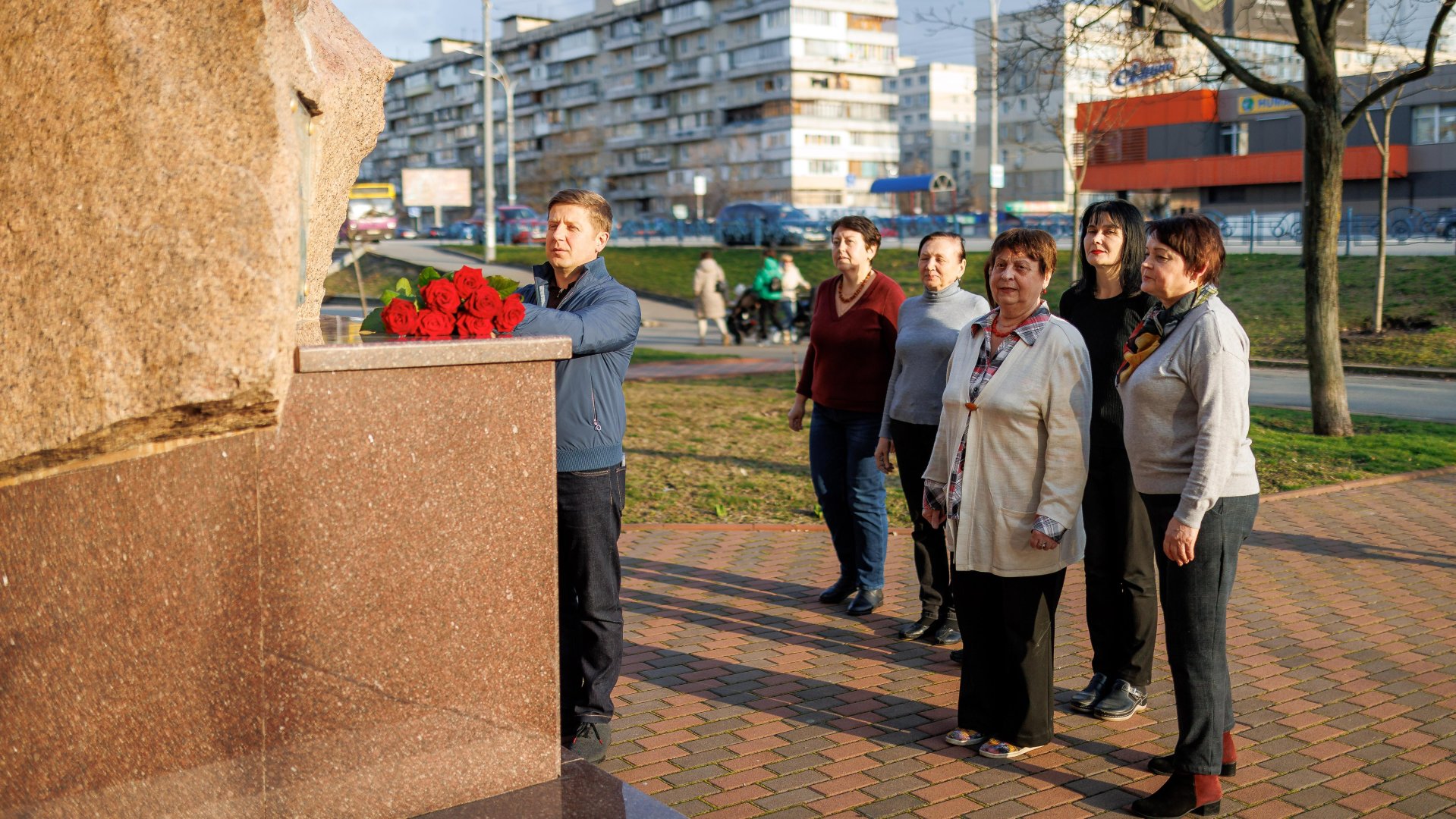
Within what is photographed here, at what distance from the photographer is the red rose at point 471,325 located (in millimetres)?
3848

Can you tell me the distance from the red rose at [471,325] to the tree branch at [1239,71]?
9.30 meters

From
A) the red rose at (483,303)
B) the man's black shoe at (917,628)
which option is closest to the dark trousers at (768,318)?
the man's black shoe at (917,628)

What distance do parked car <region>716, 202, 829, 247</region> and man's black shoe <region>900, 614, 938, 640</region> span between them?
36.9 m

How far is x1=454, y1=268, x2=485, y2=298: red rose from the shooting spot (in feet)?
12.7

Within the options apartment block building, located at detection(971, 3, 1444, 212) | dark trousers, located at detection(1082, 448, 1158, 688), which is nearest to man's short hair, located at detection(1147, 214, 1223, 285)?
dark trousers, located at detection(1082, 448, 1158, 688)

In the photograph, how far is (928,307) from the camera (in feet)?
19.4

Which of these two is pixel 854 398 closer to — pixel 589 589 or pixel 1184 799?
pixel 589 589

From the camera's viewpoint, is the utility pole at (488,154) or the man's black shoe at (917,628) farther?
the utility pole at (488,154)

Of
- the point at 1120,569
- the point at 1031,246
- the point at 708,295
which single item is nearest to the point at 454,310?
the point at 1031,246

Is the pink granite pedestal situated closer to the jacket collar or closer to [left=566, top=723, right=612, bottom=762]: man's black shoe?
[left=566, top=723, right=612, bottom=762]: man's black shoe

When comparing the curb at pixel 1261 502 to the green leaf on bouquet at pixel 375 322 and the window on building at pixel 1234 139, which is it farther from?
the window on building at pixel 1234 139

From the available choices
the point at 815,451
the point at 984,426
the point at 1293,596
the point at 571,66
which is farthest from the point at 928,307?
the point at 571,66

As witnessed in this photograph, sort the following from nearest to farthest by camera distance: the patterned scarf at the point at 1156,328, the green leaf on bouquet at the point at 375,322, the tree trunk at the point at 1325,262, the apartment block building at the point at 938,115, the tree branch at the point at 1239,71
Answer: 1. the green leaf on bouquet at the point at 375,322
2. the patterned scarf at the point at 1156,328
3. the tree trunk at the point at 1325,262
4. the tree branch at the point at 1239,71
5. the apartment block building at the point at 938,115

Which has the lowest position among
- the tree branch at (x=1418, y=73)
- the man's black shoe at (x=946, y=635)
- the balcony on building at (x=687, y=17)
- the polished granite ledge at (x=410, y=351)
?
the man's black shoe at (x=946, y=635)
